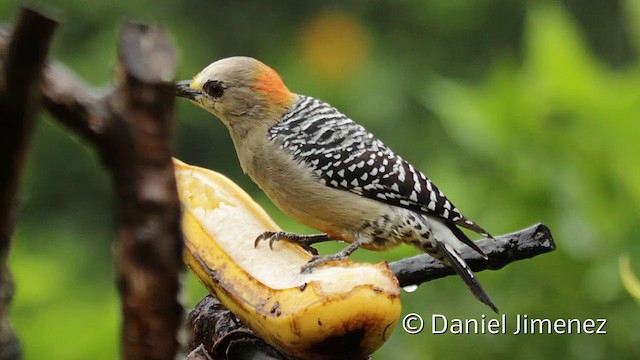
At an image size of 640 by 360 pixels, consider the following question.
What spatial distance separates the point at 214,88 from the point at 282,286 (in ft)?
3.23

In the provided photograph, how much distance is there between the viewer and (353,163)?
9.16 ft

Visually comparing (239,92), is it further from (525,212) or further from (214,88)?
(525,212)

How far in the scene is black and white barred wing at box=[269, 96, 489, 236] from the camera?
2754mm

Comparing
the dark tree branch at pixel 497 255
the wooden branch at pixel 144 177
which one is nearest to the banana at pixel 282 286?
the dark tree branch at pixel 497 255

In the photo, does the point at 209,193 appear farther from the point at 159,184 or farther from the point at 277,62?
the point at 277,62

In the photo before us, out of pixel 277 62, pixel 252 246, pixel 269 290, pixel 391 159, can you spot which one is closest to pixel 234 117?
pixel 391 159

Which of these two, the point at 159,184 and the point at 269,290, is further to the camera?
the point at 269,290

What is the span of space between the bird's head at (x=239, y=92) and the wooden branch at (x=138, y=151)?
5.16 ft

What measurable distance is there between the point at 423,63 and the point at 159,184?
5480mm

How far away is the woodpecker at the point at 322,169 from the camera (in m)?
2.68

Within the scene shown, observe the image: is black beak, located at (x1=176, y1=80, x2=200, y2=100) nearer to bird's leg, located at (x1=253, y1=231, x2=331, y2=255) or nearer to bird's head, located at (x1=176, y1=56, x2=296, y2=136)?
bird's head, located at (x1=176, y1=56, x2=296, y2=136)

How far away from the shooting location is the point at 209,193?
217 cm

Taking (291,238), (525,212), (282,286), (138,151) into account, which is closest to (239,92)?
(291,238)

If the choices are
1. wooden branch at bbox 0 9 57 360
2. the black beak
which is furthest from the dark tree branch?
wooden branch at bbox 0 9 57 360
